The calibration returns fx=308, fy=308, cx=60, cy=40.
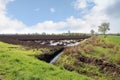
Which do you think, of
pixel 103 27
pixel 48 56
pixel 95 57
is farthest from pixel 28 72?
pixel 103 27

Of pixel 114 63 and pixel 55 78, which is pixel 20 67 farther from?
pixel 114 63

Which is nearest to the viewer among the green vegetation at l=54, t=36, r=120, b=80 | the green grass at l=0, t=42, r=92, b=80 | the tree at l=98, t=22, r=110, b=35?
the green grass at l=0, t=42, r=92, b=80

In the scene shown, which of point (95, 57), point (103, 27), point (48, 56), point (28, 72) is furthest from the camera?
point (103, 27)

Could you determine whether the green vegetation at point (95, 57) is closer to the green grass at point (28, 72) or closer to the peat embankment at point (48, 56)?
the peat embankment at point (48, 56)

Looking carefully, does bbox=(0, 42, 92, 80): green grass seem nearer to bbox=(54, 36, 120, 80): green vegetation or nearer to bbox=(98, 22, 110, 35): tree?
bbox=(54, 36, 120, 80): green vegetation

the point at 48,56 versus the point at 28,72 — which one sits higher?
the point at 28,72

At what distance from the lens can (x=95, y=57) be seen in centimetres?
3403

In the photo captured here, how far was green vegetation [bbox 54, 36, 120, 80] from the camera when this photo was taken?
2866 cm

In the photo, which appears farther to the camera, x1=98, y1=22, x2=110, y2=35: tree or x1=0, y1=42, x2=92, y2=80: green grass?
x1=98, y1=22, x2=110, y2=35: tree

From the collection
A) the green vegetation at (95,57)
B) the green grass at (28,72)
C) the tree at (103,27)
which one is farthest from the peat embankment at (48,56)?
the tree at (103,27)

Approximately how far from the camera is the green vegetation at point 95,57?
28.7 metres

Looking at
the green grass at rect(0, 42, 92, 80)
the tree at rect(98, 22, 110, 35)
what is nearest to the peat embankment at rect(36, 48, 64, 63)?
the green grass at rect(0, 42, 92, 80)

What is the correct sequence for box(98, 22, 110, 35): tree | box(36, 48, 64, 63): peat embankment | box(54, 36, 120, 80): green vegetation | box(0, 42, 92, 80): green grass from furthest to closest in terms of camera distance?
box(98, 22, 110, 35): tree, box(36, 48, 64, 63): peat embankment, box(54, 36, 120, 80): green vegetation, box(0, 42, 92, 80): green grass

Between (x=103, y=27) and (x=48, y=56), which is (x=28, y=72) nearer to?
(x=48, y=56)
